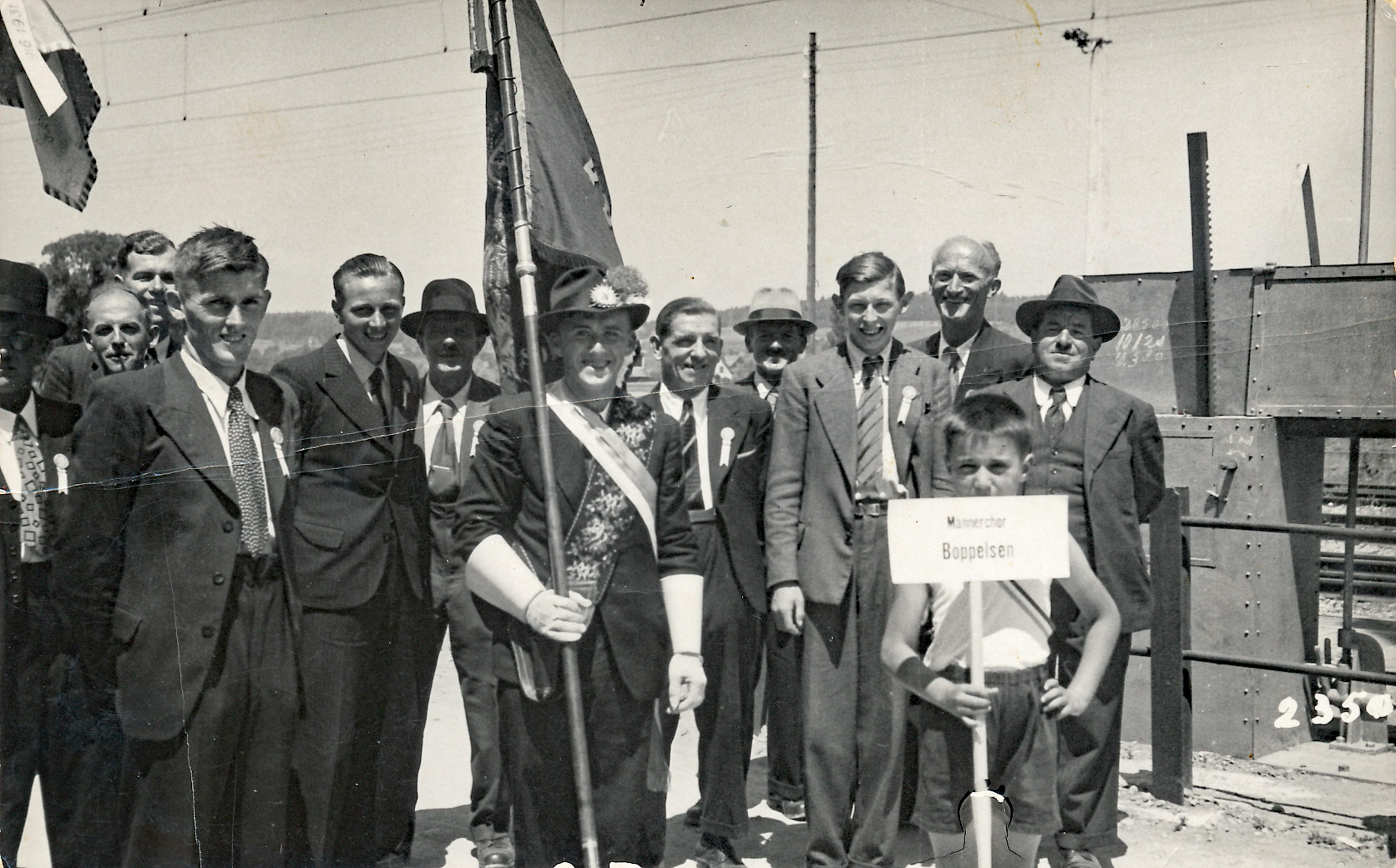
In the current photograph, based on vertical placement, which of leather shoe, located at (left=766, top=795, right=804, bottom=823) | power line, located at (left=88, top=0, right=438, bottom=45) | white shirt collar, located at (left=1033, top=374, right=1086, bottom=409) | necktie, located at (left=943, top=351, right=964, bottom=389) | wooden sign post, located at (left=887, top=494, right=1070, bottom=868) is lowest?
leather shoe, located at (left=766, top=795, right=804, bottom=823)

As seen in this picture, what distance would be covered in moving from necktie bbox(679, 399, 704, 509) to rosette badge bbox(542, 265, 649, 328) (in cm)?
36

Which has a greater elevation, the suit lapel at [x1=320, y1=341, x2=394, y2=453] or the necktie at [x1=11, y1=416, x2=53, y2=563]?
the suit lapel at [x1=320, y1=341, x2=394, y2=453]

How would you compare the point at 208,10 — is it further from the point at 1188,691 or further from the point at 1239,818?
the point at 1239,818

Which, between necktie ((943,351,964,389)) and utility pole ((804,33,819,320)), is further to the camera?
utility pole ((804,33,819,320))

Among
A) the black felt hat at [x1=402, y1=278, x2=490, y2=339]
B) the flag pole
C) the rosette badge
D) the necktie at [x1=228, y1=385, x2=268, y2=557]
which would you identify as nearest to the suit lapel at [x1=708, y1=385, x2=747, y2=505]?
the rosette badge

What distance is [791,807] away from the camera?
417cm

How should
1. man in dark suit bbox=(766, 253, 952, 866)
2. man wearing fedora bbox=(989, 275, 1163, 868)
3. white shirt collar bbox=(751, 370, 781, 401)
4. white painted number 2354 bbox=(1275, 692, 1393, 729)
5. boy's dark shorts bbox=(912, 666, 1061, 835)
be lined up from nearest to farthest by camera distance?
boy's dark shorts bbox=(912, 666, 1061, 835) → man in dark suit bbox=(766, 253, 952, 866) → man wearing fedora bbox=(989, 275, 1163, 868) → white shirt collar bbox=(751, 370, 781, 401) → white painted number 2354 bbox=(1275, 692, 1393, 729)

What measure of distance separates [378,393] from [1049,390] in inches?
90.4

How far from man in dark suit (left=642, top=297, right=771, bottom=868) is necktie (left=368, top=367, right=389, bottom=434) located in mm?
894

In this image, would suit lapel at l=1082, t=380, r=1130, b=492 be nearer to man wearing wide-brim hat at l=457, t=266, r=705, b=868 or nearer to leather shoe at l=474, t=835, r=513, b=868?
man wearing wide-brim hat at l=457, t=266, r=705, b=868

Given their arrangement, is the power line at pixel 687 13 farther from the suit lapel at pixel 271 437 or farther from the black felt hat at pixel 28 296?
the black felt hat at pixel 28 296

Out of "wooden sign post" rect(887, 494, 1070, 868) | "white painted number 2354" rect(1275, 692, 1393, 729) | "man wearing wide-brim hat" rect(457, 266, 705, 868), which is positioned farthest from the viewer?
"white painted number 2354" rect(1275, 692, 1393, 729)

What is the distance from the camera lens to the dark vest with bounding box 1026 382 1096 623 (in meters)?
3.87

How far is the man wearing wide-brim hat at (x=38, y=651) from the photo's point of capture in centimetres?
371
